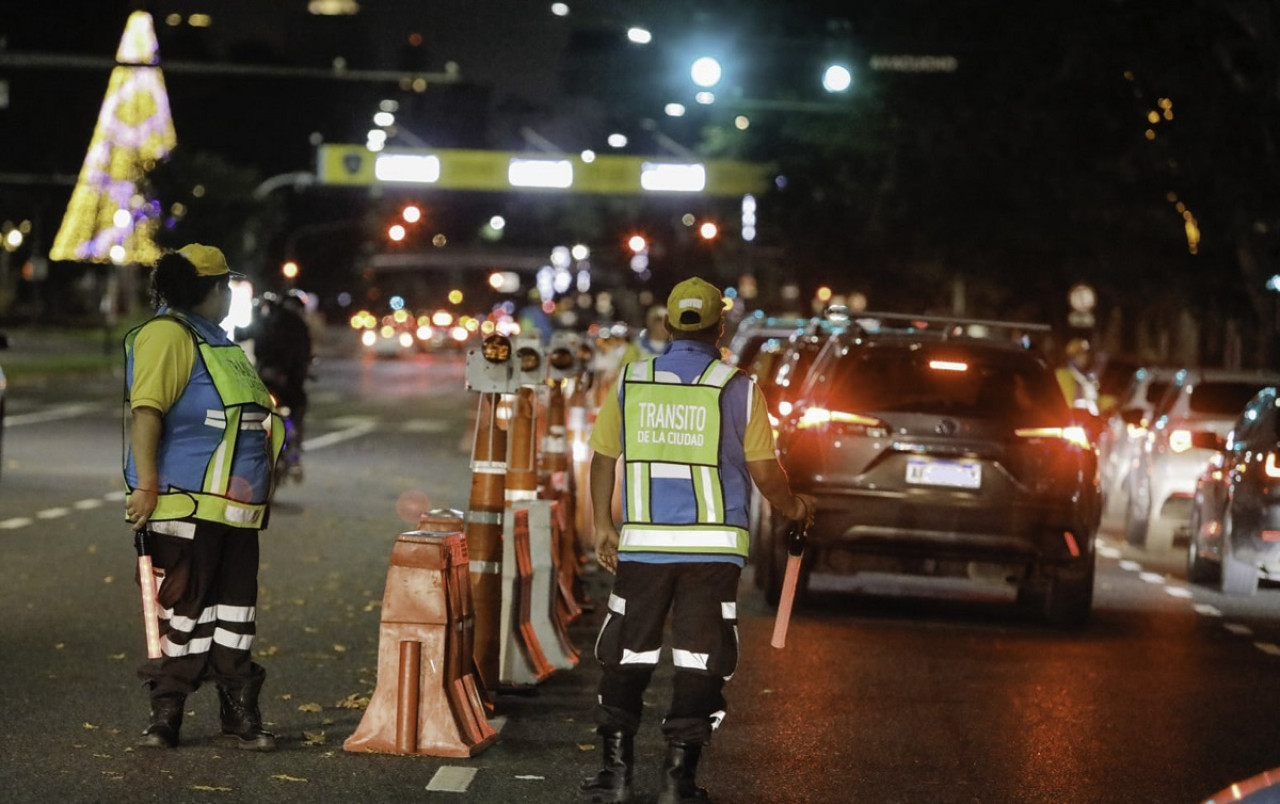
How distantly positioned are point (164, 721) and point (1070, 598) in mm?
6778

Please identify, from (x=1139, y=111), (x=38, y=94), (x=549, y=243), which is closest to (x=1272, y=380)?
(x=1139, y=111)

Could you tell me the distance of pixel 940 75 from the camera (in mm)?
36500

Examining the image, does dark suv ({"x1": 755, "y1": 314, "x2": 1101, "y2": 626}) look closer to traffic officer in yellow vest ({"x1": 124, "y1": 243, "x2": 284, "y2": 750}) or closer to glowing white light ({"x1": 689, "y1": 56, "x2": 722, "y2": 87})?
traffic officer in yellow vest ({"x1": 124, "y1": 243, "x2": 284, "y2": 750})

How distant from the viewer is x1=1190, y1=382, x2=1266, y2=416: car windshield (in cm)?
2012

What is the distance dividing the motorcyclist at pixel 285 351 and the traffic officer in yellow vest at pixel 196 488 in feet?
36.9

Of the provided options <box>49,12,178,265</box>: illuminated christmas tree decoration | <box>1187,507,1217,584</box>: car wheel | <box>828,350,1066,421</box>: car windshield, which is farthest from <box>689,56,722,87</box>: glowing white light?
<box>49,12,178,265</box>: illuminated christmas tree decoration

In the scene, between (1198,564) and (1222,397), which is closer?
(1198,564)

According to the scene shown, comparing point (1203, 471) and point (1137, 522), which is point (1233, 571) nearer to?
point (1203, 471)

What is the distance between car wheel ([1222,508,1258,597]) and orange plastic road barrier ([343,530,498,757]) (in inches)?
325

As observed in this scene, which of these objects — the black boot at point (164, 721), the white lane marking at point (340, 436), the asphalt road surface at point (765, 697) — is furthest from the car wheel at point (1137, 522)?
the black boot at point (164, 721)

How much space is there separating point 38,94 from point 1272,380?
293ft

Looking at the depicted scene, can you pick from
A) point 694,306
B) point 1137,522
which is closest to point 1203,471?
point 1137,522

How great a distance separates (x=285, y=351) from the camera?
19859mm

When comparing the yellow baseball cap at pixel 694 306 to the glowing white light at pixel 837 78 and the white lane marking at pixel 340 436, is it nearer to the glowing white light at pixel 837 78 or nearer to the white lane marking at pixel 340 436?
the glowing white light at pixel 837 78
